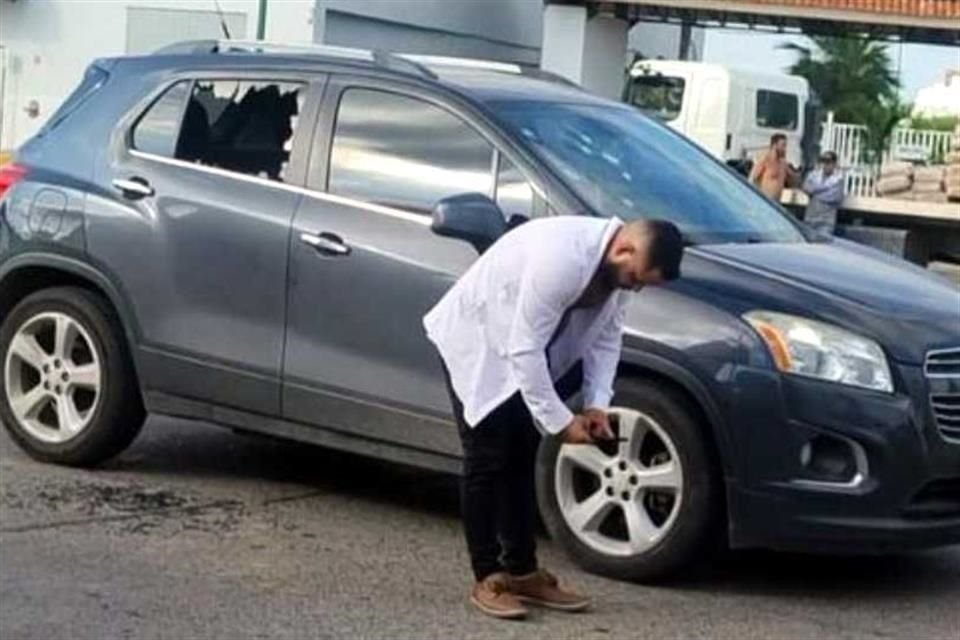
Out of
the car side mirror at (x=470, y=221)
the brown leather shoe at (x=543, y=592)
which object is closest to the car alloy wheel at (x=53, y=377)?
the car side mirror at (x=470, y=221)

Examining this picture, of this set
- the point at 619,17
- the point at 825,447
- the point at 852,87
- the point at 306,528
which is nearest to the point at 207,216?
the point at 306,528

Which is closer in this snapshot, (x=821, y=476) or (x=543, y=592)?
(x=543, y=592)

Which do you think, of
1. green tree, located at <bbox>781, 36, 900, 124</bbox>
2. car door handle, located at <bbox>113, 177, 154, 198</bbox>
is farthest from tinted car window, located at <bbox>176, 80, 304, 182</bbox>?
green tree, located at <bbox>781, 36, 900, 124</bbox>

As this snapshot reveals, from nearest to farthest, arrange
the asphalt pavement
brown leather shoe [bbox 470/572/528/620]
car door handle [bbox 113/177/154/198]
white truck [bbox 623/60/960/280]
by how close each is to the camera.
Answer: the asphalt pavement → brown leather shoe [bbox 470/572/528/620] → car door handle [bbox 113/177/154/198] → white truck [bbox 623/60/960/280]

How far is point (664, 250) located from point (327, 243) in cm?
203

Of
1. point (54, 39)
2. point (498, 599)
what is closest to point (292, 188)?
point (498, 599)

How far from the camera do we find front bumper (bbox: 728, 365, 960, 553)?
22.4 feet

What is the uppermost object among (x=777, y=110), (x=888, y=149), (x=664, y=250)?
(x=664, y=250)

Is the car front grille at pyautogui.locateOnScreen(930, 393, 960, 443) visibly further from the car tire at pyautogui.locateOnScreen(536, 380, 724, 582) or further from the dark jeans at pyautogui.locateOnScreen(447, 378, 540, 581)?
the dark jeans at pyautogui.locateOnScreen(447, 378, 540, 581)

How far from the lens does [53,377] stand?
848cm

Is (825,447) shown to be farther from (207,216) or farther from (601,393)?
(207,216)

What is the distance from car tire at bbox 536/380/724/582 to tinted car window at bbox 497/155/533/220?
811 mm

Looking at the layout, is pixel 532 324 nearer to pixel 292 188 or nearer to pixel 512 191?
pixel 512 191

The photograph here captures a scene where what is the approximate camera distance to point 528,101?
801cm
